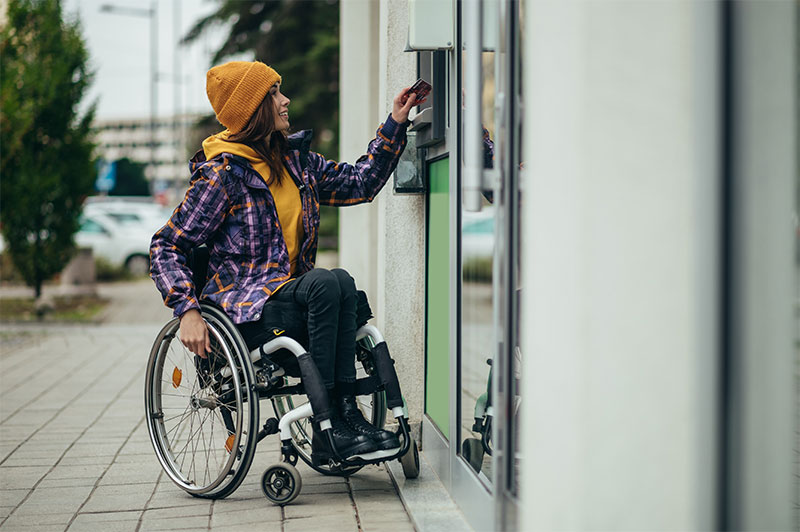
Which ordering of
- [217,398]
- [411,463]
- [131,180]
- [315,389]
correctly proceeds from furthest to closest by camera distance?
1. [131,180]
2. [411,463]
3. [217,398]
4. [315,389]

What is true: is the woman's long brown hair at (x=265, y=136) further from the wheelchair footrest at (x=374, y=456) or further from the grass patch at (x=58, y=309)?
the grass patch at (x=58, y=309)

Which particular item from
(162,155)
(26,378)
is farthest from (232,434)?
(162,155)

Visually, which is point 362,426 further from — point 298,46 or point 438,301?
point 298,46

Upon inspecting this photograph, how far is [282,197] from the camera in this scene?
3812mm

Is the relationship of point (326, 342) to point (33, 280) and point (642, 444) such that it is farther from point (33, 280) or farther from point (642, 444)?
point (33, 280)

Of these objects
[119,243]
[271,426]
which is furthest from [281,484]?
[119,243]

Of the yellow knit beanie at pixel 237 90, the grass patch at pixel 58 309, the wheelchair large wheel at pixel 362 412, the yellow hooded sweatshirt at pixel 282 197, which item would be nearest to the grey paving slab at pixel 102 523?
the wheelchair large wheel at pixel 362 412

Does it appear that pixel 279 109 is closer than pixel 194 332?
No

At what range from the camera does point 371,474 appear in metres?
4.10

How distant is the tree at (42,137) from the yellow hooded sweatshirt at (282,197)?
8.36 m

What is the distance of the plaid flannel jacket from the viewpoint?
3.60 meters

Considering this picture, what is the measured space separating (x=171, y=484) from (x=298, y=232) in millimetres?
1161

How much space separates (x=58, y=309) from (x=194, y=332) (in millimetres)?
9646

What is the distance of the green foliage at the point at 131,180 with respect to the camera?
58312 mm
